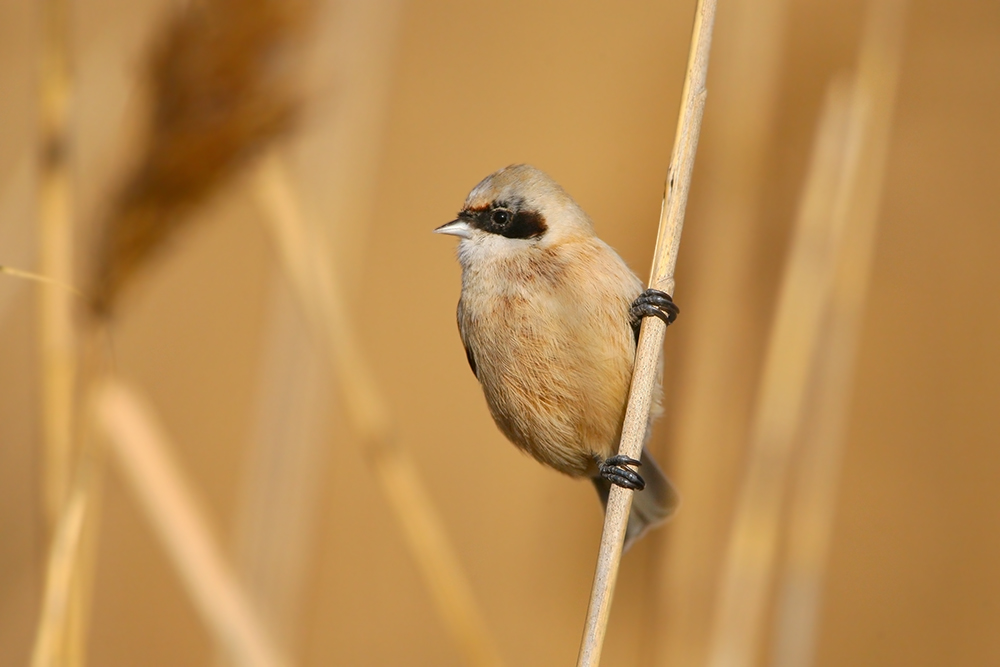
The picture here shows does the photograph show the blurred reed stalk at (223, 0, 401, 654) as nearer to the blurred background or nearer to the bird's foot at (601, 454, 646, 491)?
the blurred background

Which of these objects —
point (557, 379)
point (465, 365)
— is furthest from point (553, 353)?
point (465, 365)

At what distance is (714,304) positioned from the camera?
7.09ft

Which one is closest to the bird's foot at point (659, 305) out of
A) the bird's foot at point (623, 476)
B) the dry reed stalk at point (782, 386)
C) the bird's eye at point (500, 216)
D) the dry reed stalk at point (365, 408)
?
the bird's foot at point (623, 476)

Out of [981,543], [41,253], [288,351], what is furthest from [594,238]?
[981,543]

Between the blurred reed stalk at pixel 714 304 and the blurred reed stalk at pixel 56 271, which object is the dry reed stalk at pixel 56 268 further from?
the blurred reed stalk at pixel 714 304

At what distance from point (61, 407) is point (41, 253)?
293mm

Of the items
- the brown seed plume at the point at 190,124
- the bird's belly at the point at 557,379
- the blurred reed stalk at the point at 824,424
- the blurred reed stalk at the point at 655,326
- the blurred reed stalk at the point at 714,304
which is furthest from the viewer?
the blurred reed stalk at the point at 714,304

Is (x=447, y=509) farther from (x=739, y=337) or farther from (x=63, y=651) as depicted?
(x=63, y=651)

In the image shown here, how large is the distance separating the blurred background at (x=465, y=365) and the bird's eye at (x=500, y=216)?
1.34ft

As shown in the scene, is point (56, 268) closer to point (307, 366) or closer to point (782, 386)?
point (307, 366)

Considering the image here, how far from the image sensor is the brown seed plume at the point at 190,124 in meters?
1.45

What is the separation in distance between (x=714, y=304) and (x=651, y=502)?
0.60 m

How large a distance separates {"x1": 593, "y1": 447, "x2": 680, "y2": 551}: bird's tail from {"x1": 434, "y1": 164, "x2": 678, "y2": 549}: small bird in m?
0.03

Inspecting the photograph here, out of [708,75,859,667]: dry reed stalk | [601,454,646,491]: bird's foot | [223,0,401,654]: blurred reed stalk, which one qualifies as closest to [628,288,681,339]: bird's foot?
[601,454,646,491]: bird's foot
